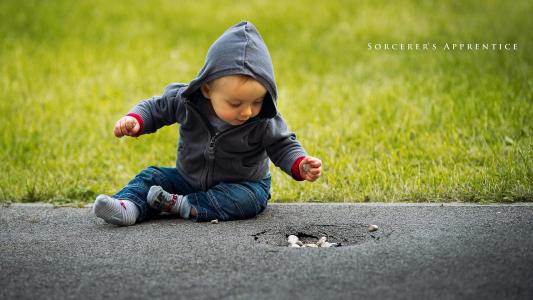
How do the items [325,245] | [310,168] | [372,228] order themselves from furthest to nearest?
1. [310,168]
2. [372,228]
3. [325,245]

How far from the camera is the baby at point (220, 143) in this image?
3086 millimetres

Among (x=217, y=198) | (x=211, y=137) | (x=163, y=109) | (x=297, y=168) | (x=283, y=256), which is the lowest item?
(x=283, y=256)

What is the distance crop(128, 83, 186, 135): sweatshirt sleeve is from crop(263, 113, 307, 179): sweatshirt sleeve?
43 cm

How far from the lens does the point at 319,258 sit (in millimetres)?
2568

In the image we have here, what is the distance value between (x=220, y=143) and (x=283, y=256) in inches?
32.8

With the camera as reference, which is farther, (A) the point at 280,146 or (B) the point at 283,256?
(A) the point at 280,146

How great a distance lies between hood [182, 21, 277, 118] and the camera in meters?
3.04

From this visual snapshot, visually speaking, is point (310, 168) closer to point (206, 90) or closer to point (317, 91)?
point (206, 90)

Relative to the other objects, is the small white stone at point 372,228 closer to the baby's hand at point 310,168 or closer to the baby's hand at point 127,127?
the baby's hand at point 310,168

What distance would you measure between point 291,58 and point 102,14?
2.73 meters

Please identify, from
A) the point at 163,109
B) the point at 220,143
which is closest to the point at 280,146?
the point at 220,143

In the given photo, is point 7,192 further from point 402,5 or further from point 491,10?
point 491,10

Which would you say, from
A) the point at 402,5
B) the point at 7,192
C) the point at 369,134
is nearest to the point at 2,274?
the point at 7,192

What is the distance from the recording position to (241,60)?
9.95 ft
